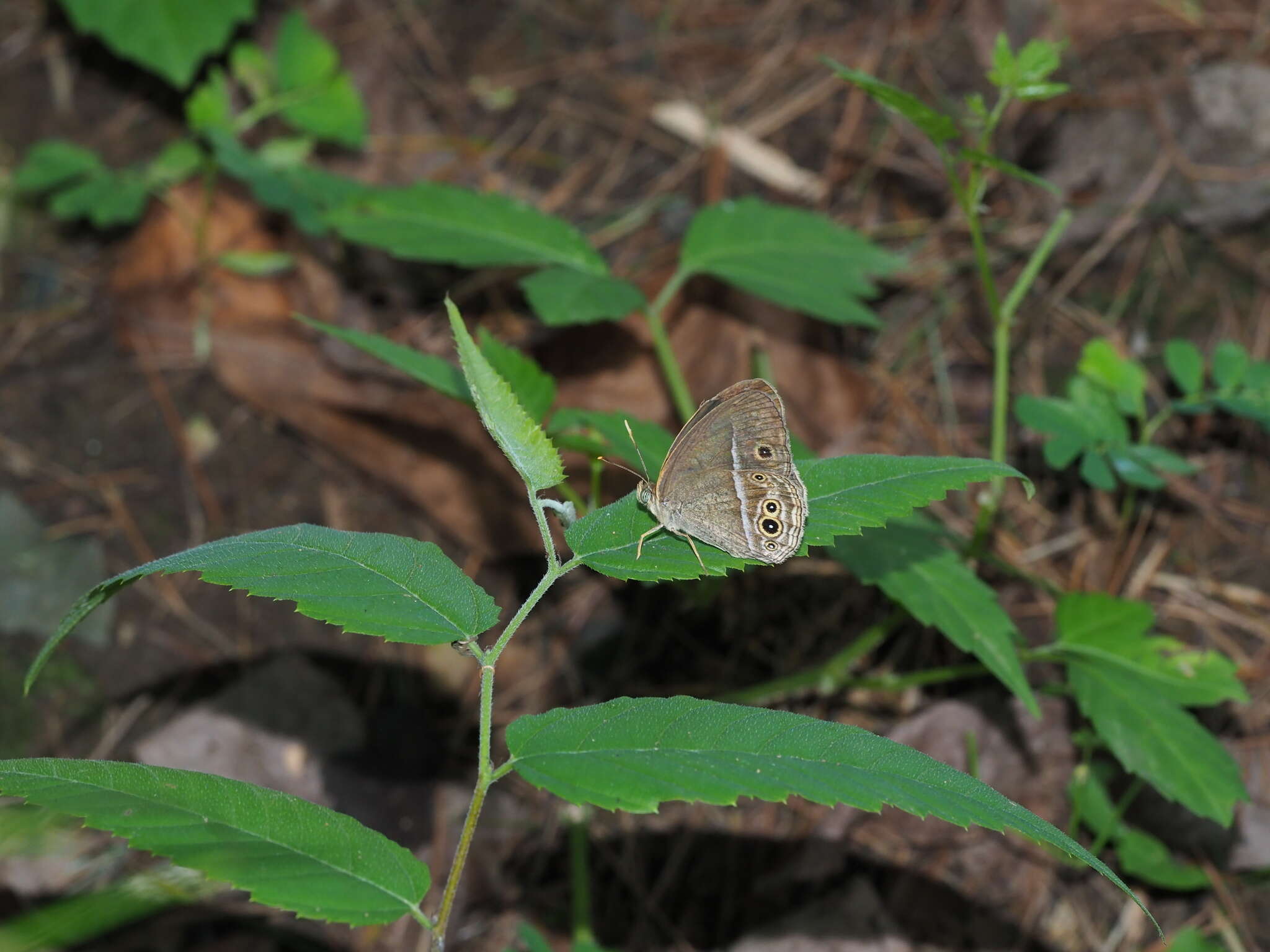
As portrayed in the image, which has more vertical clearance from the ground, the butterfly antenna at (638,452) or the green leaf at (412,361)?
the green leaf at (412,361)

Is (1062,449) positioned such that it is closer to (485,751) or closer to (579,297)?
(579,297)

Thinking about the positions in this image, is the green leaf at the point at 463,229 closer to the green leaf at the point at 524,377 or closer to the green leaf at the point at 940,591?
the green leaf at the point at 524,377

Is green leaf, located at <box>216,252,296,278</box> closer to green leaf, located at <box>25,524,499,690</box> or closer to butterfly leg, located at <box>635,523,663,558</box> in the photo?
green leaf, located at <box>25,524,499,690</box>

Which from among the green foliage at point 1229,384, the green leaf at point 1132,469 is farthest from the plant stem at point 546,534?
the green foliage at point 1229,384

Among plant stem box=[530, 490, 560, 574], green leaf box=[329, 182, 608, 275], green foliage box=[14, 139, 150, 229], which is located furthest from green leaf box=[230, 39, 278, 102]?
plant stem box=[530, 490, 560, 574]

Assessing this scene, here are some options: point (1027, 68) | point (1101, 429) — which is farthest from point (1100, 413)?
point (1027, 68)

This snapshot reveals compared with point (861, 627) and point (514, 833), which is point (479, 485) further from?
point (861, 627)

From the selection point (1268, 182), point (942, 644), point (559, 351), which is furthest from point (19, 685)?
point (1268, 182)
